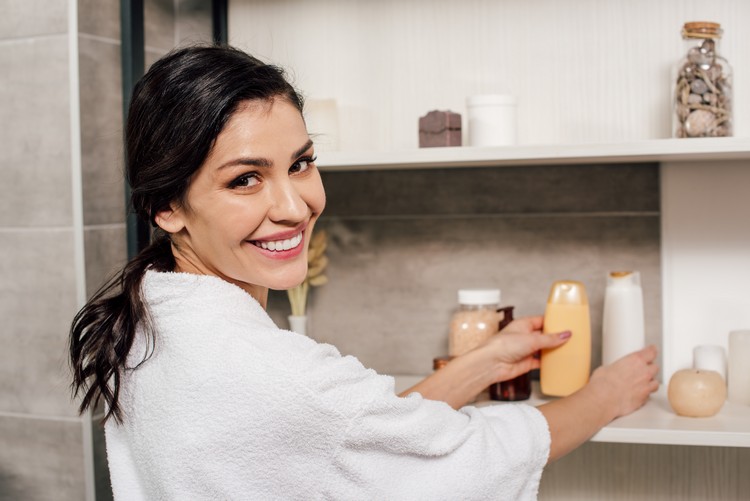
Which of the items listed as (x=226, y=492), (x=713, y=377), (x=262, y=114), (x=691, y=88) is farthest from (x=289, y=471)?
(x=691, y=88)

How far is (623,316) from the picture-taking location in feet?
4.54

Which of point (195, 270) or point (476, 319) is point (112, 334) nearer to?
point (195, 270)

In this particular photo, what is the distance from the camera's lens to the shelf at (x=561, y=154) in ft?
4.09

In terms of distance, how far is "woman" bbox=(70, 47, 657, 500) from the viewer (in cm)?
86

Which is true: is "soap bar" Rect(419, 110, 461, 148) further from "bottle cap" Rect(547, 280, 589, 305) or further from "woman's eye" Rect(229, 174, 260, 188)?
"woman's eye" Rect(229, 174, 260, 188)

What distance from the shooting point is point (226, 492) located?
34.2 inches

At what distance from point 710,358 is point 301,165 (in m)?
0.81

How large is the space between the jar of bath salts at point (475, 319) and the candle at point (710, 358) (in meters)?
0.33

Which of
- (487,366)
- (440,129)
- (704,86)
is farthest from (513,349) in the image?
(704,86)

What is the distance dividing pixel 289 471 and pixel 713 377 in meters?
0.71

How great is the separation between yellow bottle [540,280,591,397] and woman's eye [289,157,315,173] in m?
0.54

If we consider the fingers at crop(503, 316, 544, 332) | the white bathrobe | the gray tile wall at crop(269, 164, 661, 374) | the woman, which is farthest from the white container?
the white bathrobe

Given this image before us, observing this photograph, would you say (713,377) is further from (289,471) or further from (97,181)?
(97,181)

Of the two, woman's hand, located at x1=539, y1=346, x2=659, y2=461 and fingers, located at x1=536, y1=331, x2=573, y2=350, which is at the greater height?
fingers, located at x1=536, y1=331, x2=573, y2=350
